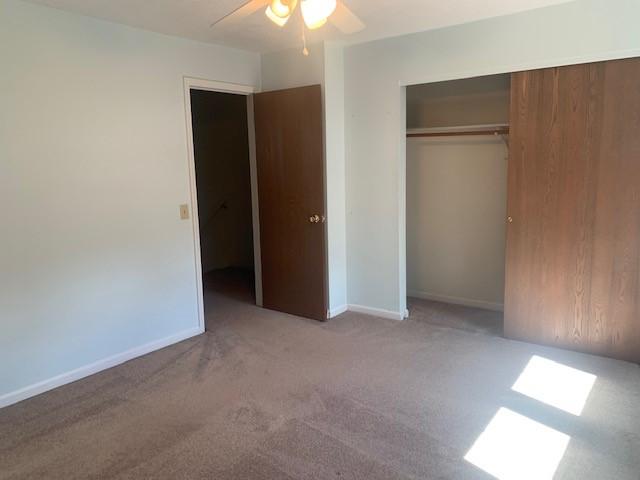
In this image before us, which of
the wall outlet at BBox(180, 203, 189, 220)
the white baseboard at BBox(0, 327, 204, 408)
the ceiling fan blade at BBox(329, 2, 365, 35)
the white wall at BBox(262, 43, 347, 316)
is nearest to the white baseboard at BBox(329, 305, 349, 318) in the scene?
the white wall at BBox(262, 43, 347, 316)

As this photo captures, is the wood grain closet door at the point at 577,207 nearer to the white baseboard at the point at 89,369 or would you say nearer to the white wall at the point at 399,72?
the white wall at the point at 399,72

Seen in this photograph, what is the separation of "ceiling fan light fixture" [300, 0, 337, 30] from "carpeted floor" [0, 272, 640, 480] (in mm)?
1995

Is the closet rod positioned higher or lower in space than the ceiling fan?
lower

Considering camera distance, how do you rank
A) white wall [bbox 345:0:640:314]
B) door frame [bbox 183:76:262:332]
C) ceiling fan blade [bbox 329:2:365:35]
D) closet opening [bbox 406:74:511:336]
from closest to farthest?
ceiling fan blade [bbox 329:2:365:35] < white wall [bbox 345:0:640:314] < door frame [bbox 183:76:262:332] < closet opening [bbox 406:74:511:336]

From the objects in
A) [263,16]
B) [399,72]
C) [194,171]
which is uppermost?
[263,16]

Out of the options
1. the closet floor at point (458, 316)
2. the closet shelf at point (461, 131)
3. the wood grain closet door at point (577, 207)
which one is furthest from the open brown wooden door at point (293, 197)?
the wood grain closet door at point (577, 207)

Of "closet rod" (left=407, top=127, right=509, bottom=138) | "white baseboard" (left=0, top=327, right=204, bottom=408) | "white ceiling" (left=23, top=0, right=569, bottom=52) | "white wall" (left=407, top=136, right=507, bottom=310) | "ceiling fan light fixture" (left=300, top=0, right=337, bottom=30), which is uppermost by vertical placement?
"white ceiling" (left=23, top=0, right=569, bottom=52)

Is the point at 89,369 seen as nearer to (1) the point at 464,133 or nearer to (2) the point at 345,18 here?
(2) the point at 345,18

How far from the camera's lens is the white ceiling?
287 cm

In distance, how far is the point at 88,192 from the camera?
3119 millimetres

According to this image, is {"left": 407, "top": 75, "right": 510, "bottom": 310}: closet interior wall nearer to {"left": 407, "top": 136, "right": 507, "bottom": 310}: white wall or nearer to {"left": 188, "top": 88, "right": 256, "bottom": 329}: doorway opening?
{"left": 407, "top": 136, "right": 507, "bottom": 310}: white wall

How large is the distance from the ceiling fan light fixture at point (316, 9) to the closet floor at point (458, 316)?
2754 mm

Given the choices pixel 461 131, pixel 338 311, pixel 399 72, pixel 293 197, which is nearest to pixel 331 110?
pixel 399 72

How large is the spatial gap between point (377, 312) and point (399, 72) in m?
2.05
